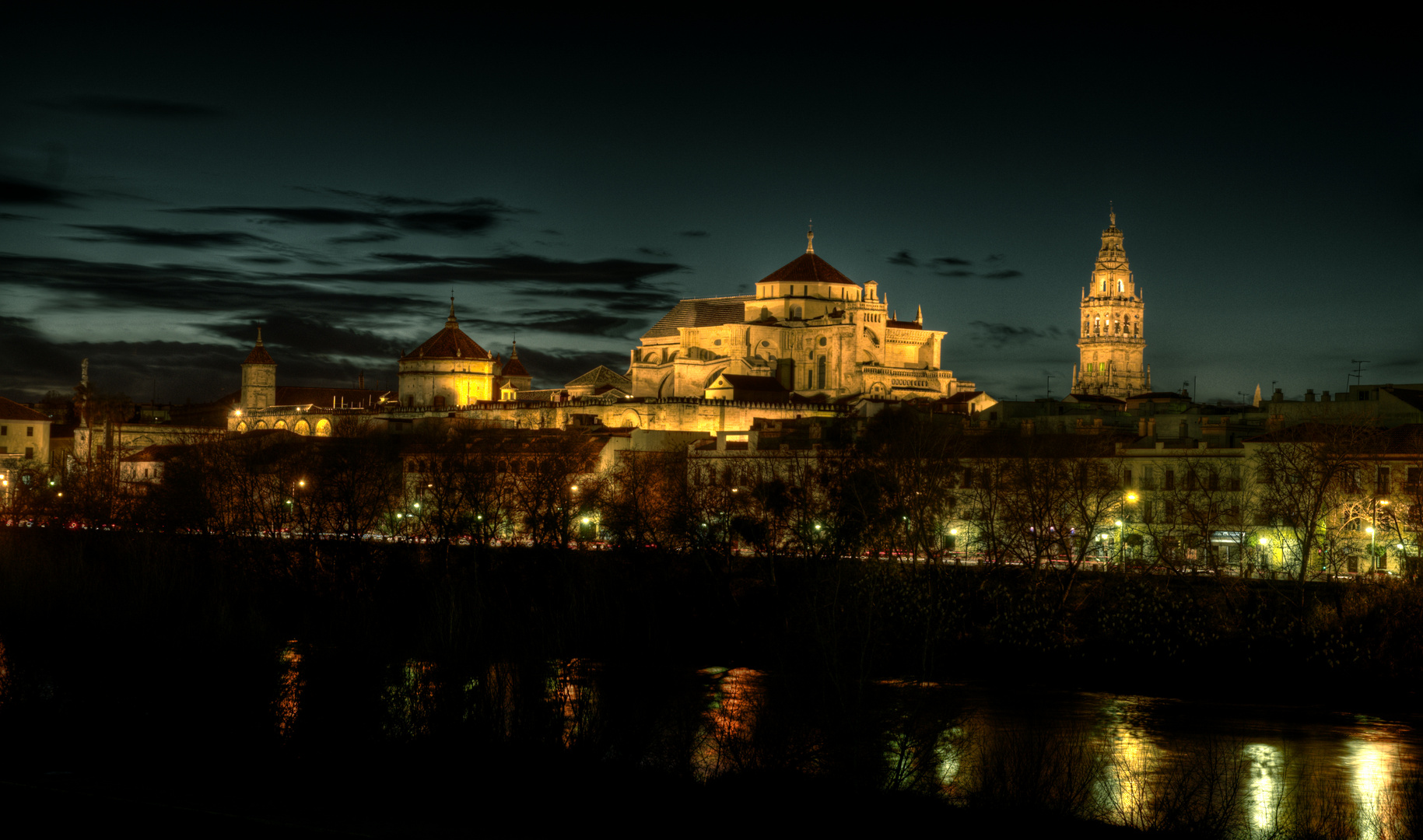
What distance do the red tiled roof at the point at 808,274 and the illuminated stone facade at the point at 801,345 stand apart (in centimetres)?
8

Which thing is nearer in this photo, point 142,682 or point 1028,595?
point 142,682

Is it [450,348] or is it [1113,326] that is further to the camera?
[1113,326]

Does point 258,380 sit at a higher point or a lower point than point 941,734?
higher

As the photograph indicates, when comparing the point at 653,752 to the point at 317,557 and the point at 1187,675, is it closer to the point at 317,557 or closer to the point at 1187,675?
the point at 1187,675

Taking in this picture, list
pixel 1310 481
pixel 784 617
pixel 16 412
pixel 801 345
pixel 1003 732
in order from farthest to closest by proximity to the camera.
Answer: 1. pixel 801 345
2. pixel 16 412
3. pixel 1310 481
4. pixel 784 617
5. pixel 1003 732

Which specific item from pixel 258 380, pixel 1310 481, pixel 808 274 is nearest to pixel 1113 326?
pixel 808 274

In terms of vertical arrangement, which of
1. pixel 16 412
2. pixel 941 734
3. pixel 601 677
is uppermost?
pixel 16 412

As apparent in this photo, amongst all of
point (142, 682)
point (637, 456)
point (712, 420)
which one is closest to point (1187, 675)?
point (142, 682)

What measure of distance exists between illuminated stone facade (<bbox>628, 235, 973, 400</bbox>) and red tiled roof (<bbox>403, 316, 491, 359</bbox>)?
12331mm

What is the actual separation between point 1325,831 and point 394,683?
1477 cm

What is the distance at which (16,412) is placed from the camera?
94.1m

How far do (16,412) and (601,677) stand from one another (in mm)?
76591

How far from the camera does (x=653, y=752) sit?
21.2m

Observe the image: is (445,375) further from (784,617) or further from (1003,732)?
(1003,732)
